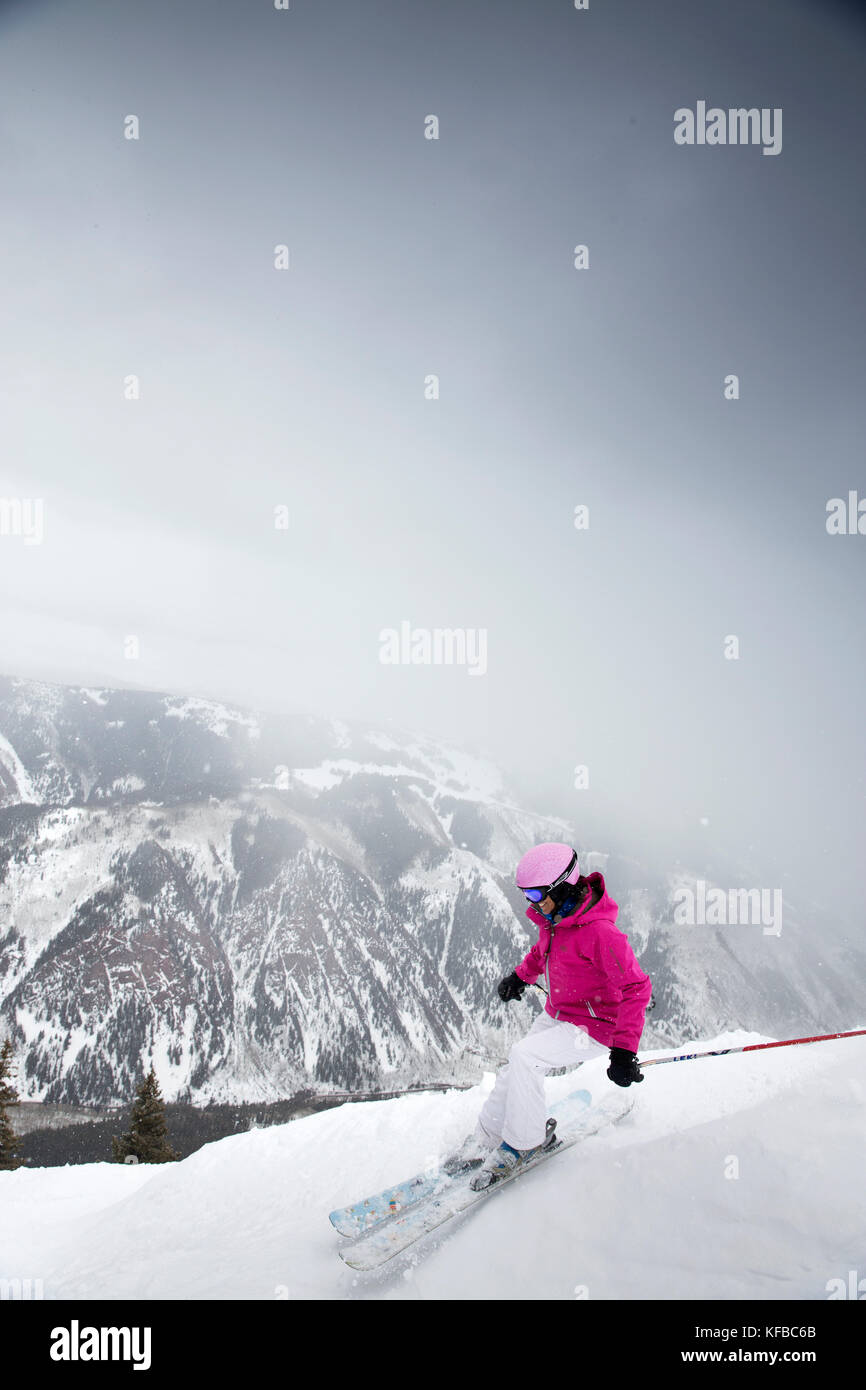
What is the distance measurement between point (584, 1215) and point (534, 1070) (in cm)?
185

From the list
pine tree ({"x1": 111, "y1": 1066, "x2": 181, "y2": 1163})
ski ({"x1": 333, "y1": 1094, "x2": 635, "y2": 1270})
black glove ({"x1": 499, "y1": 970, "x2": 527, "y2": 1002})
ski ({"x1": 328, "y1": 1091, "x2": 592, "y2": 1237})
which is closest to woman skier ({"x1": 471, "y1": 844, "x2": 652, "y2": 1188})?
ski ({"x1": 333, "y1": 1094, "x2": 635, "y2": 1270})

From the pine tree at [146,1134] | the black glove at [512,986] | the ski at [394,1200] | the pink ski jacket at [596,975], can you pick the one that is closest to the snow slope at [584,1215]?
the ski at [394,1200]

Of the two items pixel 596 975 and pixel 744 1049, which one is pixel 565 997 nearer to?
pixel 596 975

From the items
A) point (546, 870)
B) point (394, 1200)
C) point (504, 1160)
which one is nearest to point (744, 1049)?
point (504, 1160)

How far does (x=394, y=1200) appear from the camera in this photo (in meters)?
8.30

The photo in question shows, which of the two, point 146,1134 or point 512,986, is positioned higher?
point 512,986

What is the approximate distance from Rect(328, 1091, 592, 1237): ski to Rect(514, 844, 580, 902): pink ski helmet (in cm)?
409

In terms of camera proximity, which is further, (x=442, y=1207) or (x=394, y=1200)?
(x=394, y=1200)

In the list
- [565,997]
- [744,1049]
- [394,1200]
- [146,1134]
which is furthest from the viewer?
[146,1134]

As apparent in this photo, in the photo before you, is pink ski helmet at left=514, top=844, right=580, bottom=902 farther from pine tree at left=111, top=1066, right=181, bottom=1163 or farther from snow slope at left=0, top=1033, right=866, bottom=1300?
pine tree at left=111, top=1066, right=181, bottom=1163

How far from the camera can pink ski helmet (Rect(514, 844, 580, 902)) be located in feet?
28.7
